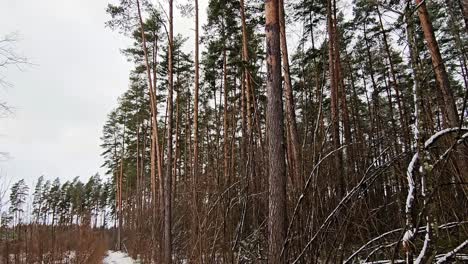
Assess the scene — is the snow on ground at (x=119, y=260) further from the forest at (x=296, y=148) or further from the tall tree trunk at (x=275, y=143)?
the tall tree trunk at (x=275, y=143)

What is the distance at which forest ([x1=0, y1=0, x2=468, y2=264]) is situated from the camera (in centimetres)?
210

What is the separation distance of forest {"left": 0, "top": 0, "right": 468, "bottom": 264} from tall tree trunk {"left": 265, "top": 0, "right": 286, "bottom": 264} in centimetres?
1

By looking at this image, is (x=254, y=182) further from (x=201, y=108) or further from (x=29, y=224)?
(x=201, y=108)

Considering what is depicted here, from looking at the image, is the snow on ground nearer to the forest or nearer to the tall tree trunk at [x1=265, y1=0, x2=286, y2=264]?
the forest

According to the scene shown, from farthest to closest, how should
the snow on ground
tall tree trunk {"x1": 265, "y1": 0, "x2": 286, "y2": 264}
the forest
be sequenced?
the snow on ground, tall tree trunk {"x1": 265, "y1": 0, "x2": 286, "y2": 264}, the forest

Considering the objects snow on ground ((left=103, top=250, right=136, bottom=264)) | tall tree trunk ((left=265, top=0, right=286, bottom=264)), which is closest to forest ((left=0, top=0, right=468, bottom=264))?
tall tree trunk ((left=265, top=0, right=286, bottom=264))

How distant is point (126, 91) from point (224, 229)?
1935 centimetres

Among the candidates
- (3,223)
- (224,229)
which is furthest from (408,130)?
(3,223)

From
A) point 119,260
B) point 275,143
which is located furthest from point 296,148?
point 119,260

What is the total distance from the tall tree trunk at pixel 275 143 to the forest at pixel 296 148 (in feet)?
0.05

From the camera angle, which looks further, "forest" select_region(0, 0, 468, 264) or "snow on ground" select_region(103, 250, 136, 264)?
"snow on ground" select_region(103, 250, 136, 264)

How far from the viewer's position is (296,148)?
4664mm

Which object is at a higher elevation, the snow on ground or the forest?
the forest

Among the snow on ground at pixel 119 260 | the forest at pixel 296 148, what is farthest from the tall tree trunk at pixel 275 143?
the snow on ground at pixel 119 260
